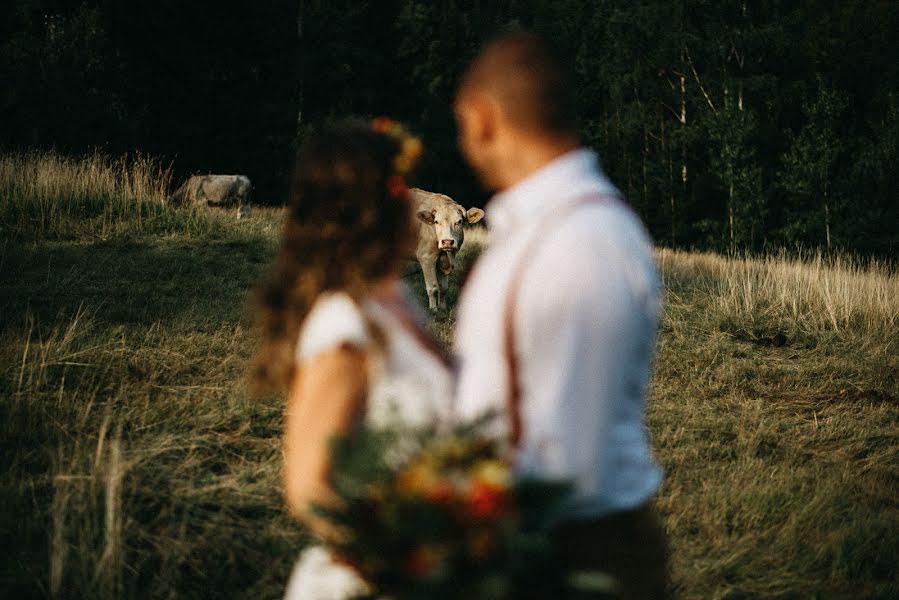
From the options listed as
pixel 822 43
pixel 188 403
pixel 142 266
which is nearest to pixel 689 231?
pixel 822 43

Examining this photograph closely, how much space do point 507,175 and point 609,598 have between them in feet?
3.02

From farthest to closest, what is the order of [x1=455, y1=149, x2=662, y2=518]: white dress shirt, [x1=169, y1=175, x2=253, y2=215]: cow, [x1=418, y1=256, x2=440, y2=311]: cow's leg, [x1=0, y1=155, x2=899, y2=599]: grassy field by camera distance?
[x1=169, y1=175, x2=253, y2=215]: cow < [x1=418, y1=256, x2=440, y2=311]: cow's leg < [x1=0, y1=155, x2=899, y2=599]: grassy field < [x1=455, y1=149, x2=662, y2=518]: white dress shirt

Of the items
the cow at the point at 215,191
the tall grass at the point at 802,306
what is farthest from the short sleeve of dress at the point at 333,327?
the cow at the point at 215,191

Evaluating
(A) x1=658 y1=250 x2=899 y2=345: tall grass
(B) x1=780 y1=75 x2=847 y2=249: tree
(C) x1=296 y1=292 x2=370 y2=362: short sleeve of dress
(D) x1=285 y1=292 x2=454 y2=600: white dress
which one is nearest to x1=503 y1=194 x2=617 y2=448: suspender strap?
(D) x1=285 y1=292 x2=454 y2=600: white dress

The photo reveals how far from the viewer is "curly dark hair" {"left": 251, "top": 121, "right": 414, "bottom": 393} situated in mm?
1771

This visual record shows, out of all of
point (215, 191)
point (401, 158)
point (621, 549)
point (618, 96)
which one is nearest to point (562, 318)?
point (621, 549)

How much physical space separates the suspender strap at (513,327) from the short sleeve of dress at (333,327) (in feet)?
1.13

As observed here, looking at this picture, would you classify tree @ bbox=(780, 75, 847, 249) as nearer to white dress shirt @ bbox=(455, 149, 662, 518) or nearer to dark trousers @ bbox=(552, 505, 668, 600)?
dark trousers @ bbox=(552, 505, 668, 600)

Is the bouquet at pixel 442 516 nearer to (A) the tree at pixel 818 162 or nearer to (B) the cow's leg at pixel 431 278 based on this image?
(B) the cow's leg at pixel 431 278

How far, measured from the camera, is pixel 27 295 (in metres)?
7.23

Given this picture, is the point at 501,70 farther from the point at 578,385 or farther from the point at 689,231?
the point at 689,231

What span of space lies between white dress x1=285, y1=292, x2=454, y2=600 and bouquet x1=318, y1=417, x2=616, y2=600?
199 mm

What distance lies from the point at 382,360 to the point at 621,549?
26.1 inches

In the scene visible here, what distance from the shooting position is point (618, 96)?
30.8 metres
